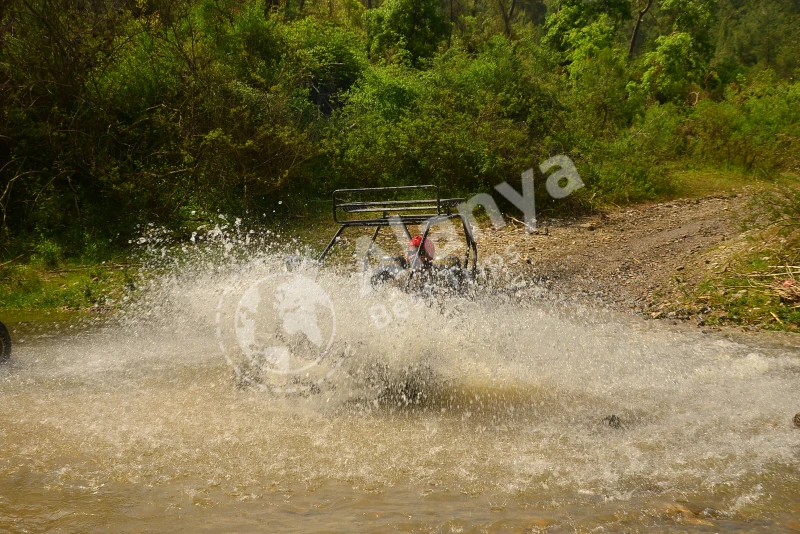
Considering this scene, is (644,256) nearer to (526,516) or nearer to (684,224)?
(684,224)

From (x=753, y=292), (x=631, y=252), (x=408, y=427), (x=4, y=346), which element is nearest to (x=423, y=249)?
(x=408, y=427)

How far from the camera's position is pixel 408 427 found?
5.36 metres

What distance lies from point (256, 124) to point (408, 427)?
852 cm

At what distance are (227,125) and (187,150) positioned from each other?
2.65 ft

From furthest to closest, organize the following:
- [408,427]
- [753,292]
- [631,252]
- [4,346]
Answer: [631,252]
[753,292]
[4,346]
[408,427]

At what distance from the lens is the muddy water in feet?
13.7

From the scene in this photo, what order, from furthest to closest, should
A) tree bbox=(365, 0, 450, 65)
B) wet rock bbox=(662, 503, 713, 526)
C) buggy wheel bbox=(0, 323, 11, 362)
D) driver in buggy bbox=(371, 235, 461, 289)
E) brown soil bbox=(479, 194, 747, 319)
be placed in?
tree bbox=(365, 0, 450, 65)
brown soil bbox=(479, 194, 747, 319)
driver in buggy bbox=(371, 235, 461, 289)
buggy wheel bbox=(0, 323, 11, 362)
wet rock bbox=(662, 503, 713, 526)

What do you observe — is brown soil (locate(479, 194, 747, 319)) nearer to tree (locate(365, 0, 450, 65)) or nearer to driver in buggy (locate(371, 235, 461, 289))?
driver in buggy (locate(371, 235, 461, 289))

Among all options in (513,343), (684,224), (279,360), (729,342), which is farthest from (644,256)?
(279,360)

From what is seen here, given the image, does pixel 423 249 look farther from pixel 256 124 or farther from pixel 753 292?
pixel 256 124

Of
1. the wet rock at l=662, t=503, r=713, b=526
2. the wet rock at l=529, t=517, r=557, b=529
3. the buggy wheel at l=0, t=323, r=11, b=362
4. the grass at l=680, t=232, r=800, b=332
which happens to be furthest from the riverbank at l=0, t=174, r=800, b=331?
the wet rock at l=529, t=517, r=557, b=529

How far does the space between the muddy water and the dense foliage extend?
442cm

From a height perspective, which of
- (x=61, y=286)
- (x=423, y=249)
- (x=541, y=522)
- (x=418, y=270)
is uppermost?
(x=61, y=286)

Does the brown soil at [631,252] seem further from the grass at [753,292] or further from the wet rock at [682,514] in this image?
the wet rock at [682,514]
